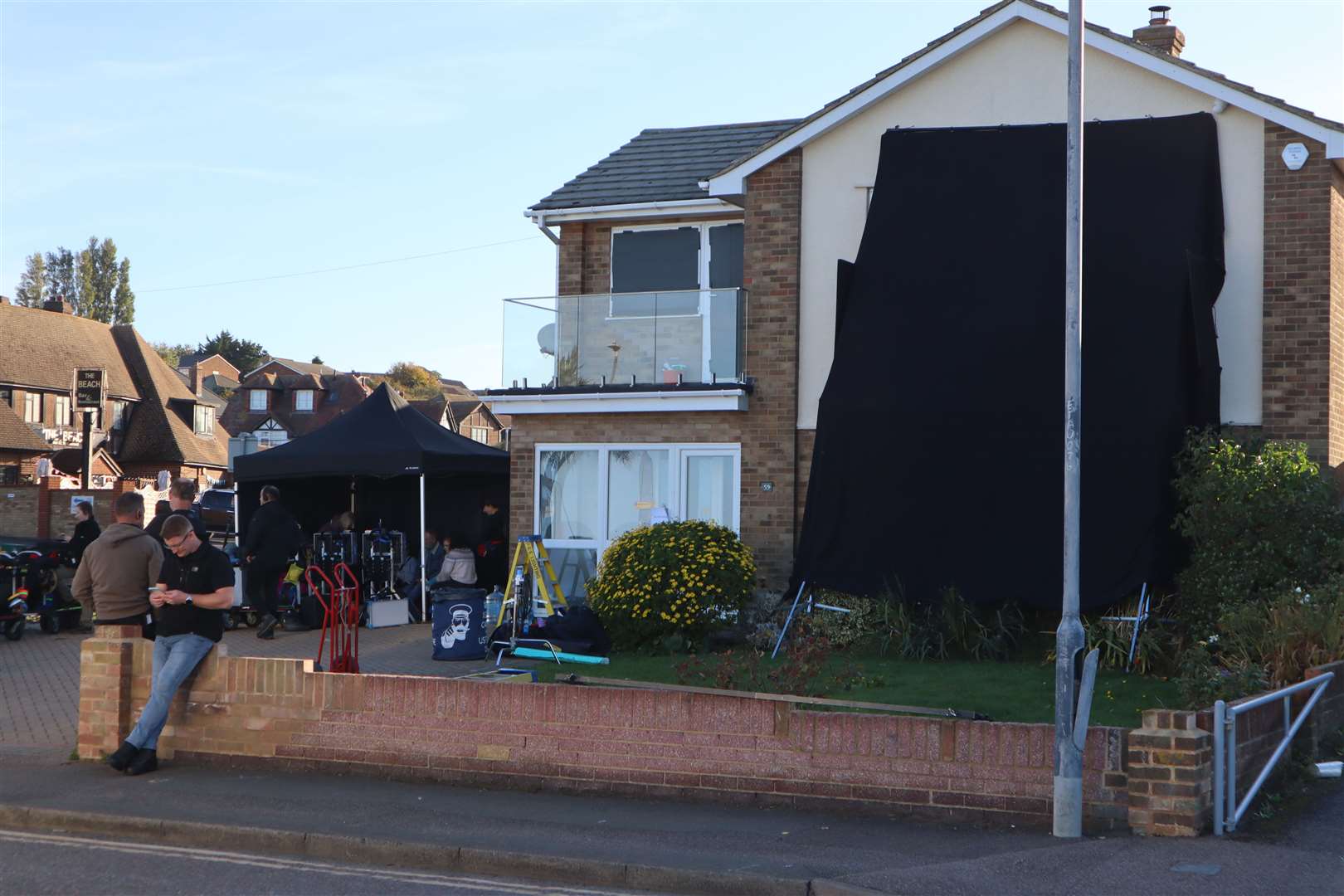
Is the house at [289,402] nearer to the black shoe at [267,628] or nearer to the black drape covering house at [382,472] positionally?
the black drape covering house at [382,472]

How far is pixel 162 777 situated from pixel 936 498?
8.65m

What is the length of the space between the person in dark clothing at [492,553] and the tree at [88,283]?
74.7 metres

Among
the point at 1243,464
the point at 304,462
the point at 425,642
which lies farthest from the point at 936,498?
the point at 304,462

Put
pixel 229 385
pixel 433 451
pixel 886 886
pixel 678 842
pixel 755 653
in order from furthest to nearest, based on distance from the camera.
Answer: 1. pixel 229 385
2. pixel 433 451
3. pixel 755 653
4. pixel 678 842
5. pixel 886 886

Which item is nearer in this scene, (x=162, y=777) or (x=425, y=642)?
(x=162, y=777)

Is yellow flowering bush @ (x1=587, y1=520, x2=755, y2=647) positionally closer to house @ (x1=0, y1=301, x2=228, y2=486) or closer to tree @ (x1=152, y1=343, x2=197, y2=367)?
house @ (x1=0, y1=301, x2=228, y2=486)

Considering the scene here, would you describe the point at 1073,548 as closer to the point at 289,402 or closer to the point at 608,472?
the point at 608,472

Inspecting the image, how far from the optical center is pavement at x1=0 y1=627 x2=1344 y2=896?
6.90 meters

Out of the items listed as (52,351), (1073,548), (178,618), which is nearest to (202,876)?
(178,618)

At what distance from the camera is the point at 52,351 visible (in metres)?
53.9

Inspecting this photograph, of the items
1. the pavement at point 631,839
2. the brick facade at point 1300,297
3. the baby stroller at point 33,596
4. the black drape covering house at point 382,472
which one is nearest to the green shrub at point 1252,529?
the brick facade at point 1300,297

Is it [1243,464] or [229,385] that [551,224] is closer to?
[1243,464]

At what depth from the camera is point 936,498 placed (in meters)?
15.0

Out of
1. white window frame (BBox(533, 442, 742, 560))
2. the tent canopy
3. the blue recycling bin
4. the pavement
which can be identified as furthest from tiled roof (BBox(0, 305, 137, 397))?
the pavement
